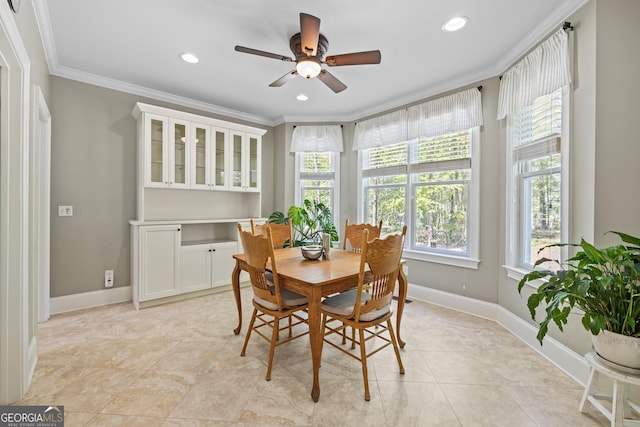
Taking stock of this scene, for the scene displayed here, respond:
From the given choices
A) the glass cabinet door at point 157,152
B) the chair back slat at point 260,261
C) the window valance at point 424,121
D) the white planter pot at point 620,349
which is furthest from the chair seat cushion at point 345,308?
the glass cabinet door at point 157,152

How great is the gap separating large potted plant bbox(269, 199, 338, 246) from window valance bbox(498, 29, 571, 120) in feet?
8.06

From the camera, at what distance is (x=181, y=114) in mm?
3498

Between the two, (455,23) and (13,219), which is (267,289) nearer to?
(13,219)

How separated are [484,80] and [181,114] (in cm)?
353

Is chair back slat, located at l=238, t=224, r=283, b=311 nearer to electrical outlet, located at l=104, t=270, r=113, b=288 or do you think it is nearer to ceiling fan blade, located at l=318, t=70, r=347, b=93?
ceiling fan blade, located at l=318, t=70, r=347, b=93

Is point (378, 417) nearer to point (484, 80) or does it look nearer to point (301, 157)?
point (484, 80)

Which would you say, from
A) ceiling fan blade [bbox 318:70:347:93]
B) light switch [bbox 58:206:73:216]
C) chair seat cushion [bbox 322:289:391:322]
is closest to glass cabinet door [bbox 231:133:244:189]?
light switch [bbox 58:206:73:216]

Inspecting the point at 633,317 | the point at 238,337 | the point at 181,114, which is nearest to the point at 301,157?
the point at 181,114

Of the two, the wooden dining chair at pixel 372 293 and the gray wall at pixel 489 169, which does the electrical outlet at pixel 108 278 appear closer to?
the gray wall at pixel 489 169

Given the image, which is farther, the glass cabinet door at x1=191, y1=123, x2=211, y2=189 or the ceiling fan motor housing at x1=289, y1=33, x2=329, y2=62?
the glass cabinet door at x1=191, y1=123, x2=211, y2=189

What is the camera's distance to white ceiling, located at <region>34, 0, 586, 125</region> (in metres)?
2.09

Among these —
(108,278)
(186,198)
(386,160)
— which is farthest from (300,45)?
(108,278)

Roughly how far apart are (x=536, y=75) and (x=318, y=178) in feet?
9.81

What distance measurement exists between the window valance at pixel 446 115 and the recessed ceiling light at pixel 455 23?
101 centimetres
